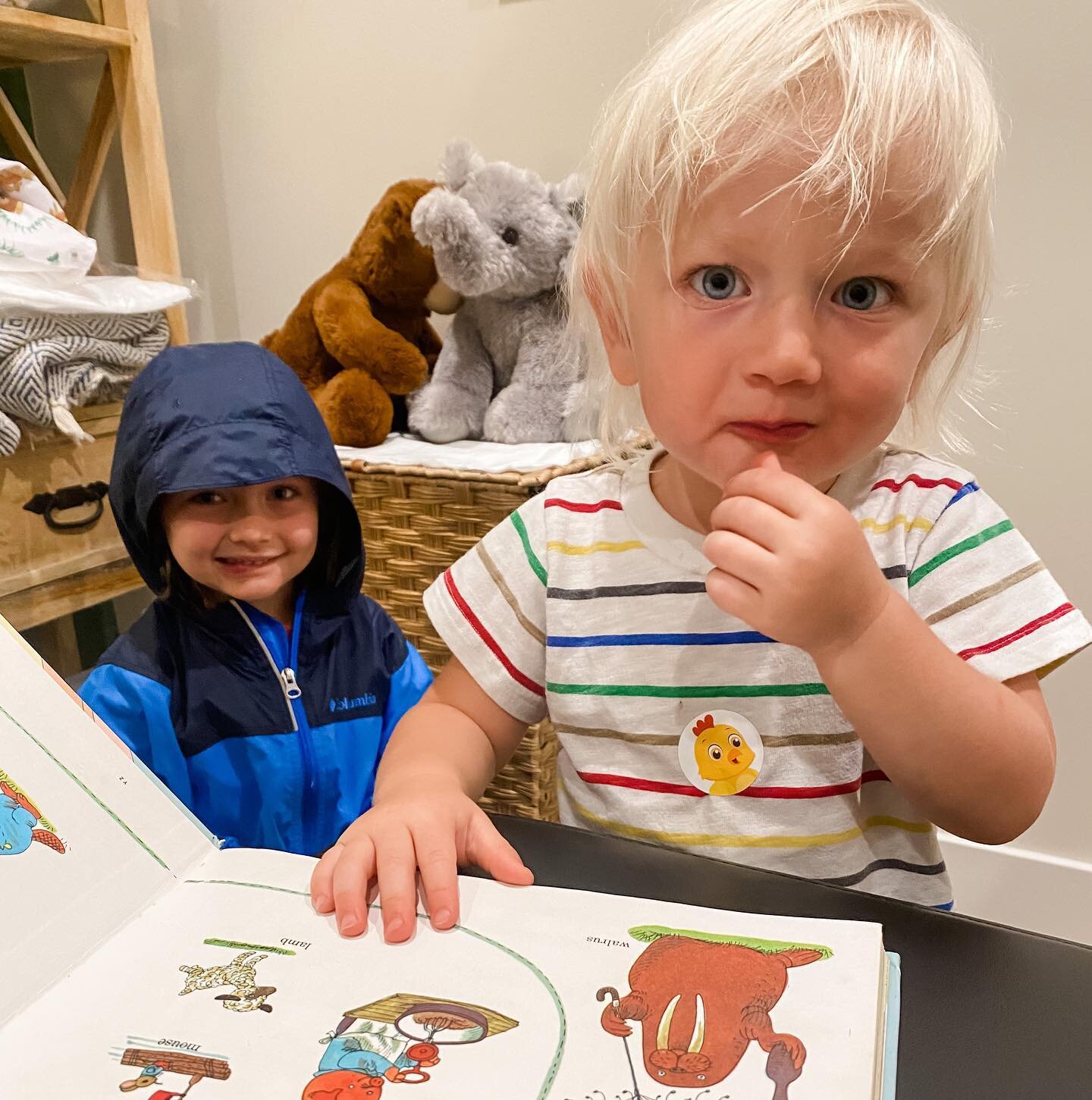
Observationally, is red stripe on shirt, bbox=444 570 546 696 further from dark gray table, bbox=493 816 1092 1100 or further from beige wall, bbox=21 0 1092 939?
beige wall, bbox=21 0 1092 939

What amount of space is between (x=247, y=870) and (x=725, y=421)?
0.30 metres

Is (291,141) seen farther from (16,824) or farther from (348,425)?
(16,824)

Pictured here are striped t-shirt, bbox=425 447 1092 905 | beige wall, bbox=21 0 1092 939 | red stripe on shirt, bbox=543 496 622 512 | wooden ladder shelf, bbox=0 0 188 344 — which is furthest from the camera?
wooden ladder shelf, bbox=0 0 188 344

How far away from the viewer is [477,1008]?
310 mm

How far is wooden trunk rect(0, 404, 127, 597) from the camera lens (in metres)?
1.21

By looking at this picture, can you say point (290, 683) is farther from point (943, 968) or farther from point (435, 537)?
point (943, 968)

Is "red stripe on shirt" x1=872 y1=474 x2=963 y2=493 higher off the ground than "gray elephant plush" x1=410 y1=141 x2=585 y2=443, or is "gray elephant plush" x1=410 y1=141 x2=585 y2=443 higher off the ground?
"gray elephant plush" x1=410 y1=141 x2=585 y2=443

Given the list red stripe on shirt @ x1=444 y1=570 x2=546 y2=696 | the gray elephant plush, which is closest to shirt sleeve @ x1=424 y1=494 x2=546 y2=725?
red stripe on shirt @ x1=444 y1=570 x2=546 y2=696

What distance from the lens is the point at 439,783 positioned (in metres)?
0.49

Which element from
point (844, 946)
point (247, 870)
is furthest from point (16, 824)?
point (844, 946)

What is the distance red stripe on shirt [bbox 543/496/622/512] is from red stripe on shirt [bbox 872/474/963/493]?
17cm

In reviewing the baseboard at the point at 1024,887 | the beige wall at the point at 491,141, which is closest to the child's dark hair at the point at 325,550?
the beige wall at the point at 491,141

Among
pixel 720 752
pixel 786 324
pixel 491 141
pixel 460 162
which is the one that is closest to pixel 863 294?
pixel 786 324

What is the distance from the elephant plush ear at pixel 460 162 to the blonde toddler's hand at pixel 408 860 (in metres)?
0.92
